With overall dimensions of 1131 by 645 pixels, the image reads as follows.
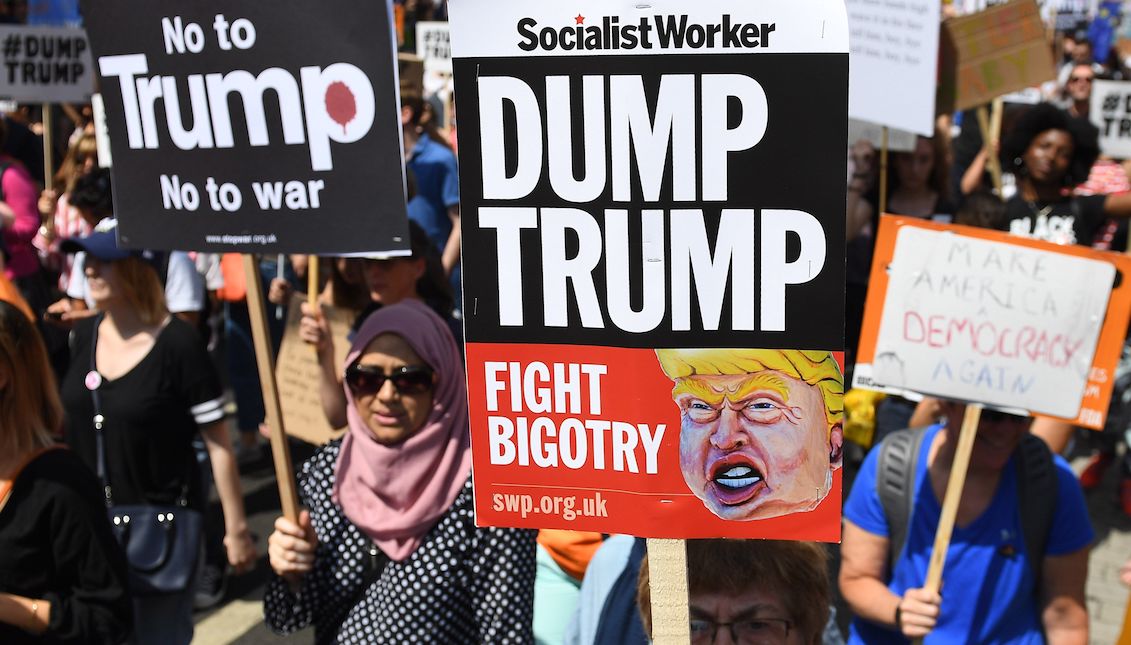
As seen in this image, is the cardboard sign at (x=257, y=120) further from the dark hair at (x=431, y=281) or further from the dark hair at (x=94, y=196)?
the dark hair at (x=94, y=196)

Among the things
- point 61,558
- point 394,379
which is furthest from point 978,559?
point 61,558

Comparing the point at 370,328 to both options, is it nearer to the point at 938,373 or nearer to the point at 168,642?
the point at 168,642

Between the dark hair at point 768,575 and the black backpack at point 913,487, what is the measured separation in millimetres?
716

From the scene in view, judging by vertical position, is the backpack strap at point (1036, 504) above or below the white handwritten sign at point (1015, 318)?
below

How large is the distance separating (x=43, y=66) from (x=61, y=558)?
5.67 meters

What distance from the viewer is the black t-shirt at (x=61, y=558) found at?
9.02 ft

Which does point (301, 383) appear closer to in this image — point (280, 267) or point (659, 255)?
point (280, 267)

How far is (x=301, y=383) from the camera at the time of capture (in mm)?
4770

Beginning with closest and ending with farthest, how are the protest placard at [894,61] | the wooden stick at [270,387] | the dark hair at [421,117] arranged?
the wooden stick at [270,387] → the protest placard at [894,61] → the dark hair at [421,117]

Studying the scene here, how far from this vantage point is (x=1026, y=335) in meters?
3.14

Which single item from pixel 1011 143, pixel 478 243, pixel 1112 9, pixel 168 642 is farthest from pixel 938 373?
pixel 1112 9

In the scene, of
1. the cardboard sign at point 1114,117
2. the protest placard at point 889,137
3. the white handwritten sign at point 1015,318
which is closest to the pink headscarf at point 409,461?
the white handwritten sign at point 1015,318

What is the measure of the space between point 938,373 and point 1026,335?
0.80 feet

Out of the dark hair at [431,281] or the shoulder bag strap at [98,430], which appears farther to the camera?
the dark hair at [431,281]
